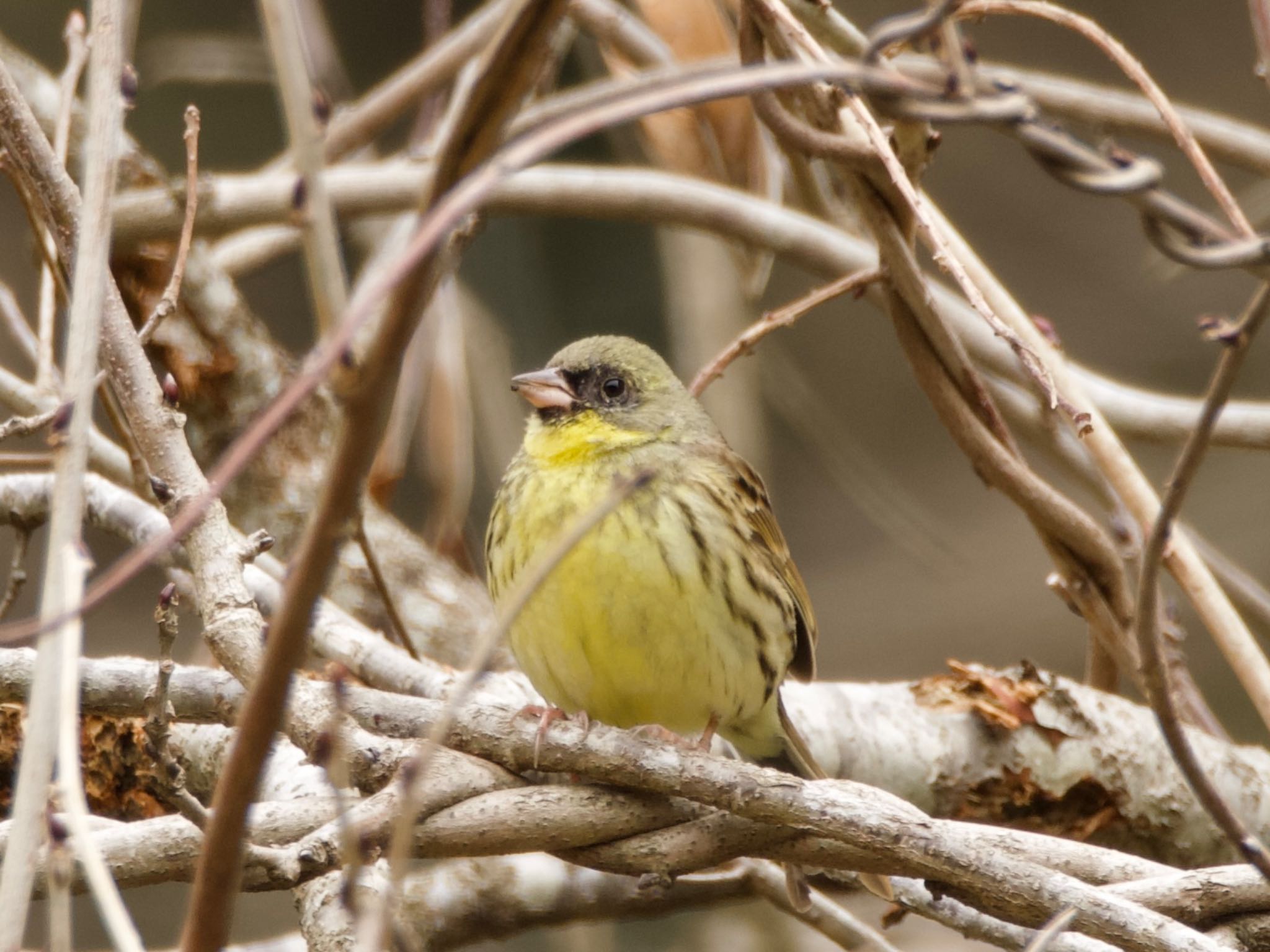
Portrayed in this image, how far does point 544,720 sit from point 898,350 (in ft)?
20.7

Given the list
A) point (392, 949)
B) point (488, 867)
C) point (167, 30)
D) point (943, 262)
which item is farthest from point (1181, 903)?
point (167, 30)

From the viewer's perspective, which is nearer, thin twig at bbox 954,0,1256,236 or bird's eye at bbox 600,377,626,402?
thin twig at bbox 954,0,1256,236

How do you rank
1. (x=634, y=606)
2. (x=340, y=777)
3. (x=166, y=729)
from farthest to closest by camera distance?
(x=634, y=606)
(x=166, y=729)
(x=340, y=777)

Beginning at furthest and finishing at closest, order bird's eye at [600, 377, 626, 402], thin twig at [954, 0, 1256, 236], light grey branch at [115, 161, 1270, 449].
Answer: light grey branch at [115, 161, 1270, 449] → bird's eye at [600, 377, 626, 402] → thin twig at [954, 0, 1256, 236]

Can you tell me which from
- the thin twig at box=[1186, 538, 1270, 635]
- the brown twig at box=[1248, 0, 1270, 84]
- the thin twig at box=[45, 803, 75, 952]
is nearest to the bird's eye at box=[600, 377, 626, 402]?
the thin twig at box=[1186, 538, 1270, 635]

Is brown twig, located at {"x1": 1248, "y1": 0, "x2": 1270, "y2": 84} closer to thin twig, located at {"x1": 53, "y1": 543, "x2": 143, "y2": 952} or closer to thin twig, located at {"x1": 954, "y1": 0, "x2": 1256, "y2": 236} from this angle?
thin twig, located at {"x1": 954, "y1": 0, "x2": 1256, "y2": 236}

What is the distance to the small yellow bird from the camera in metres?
2.67

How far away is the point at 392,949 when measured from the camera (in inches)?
92.6

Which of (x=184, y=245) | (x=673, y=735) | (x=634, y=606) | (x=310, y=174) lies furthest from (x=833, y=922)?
(x=310, y=174)

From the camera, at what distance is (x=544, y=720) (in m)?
2.06

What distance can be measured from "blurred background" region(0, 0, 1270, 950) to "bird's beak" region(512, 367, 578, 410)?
155 inches

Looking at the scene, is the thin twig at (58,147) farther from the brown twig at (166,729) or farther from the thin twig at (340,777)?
the thin twig at (340,777)

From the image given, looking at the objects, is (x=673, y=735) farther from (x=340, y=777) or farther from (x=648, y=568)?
(x=340, y=777)

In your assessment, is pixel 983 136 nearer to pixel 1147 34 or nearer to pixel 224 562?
pixel 1147 34
